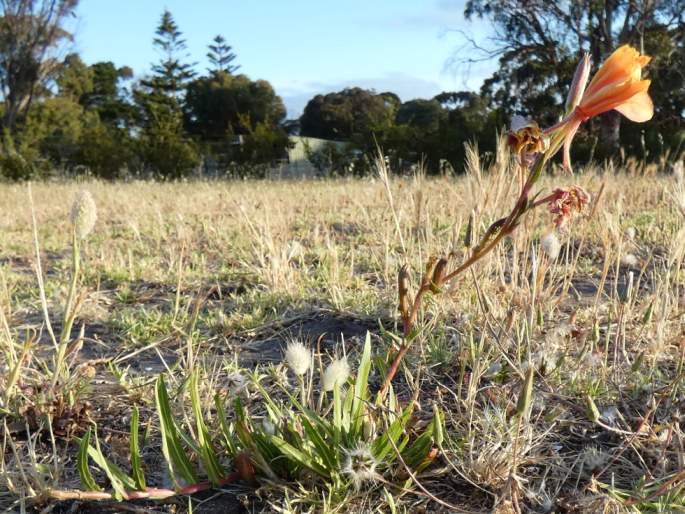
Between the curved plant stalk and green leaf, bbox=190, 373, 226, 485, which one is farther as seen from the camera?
green leaf, bbox=190, 373, 226, 485

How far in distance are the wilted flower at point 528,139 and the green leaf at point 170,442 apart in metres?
0.76

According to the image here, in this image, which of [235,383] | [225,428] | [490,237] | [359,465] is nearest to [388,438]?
[359,465]

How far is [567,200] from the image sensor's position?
3.18 ft

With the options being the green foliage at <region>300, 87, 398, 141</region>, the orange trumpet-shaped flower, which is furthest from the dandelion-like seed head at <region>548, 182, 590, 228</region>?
the green foliage at <region>300, 87, 398, 141</region>

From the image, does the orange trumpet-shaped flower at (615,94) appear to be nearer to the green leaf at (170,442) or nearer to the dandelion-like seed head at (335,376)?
the dandelion-like seed head at (335,376)

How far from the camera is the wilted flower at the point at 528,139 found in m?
0.83

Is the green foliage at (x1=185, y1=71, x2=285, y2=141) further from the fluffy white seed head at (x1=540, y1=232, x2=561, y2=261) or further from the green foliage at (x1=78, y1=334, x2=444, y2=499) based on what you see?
the green foliage at (x1=78, y1=334, x2=444, y2=499)

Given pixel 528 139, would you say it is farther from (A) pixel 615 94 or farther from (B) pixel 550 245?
(B) pixel 550 245

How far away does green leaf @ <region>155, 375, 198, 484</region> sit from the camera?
1141 millimetres

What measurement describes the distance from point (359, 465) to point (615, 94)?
79 cm

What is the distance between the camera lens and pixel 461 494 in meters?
1.23

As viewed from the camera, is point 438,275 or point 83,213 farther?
point 83,213

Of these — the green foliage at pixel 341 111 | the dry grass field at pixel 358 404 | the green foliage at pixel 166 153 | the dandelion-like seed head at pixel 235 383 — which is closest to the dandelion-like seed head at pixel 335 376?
the dry grass field at pixel 358 404

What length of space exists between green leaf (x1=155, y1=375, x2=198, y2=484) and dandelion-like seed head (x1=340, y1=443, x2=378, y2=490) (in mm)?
305
